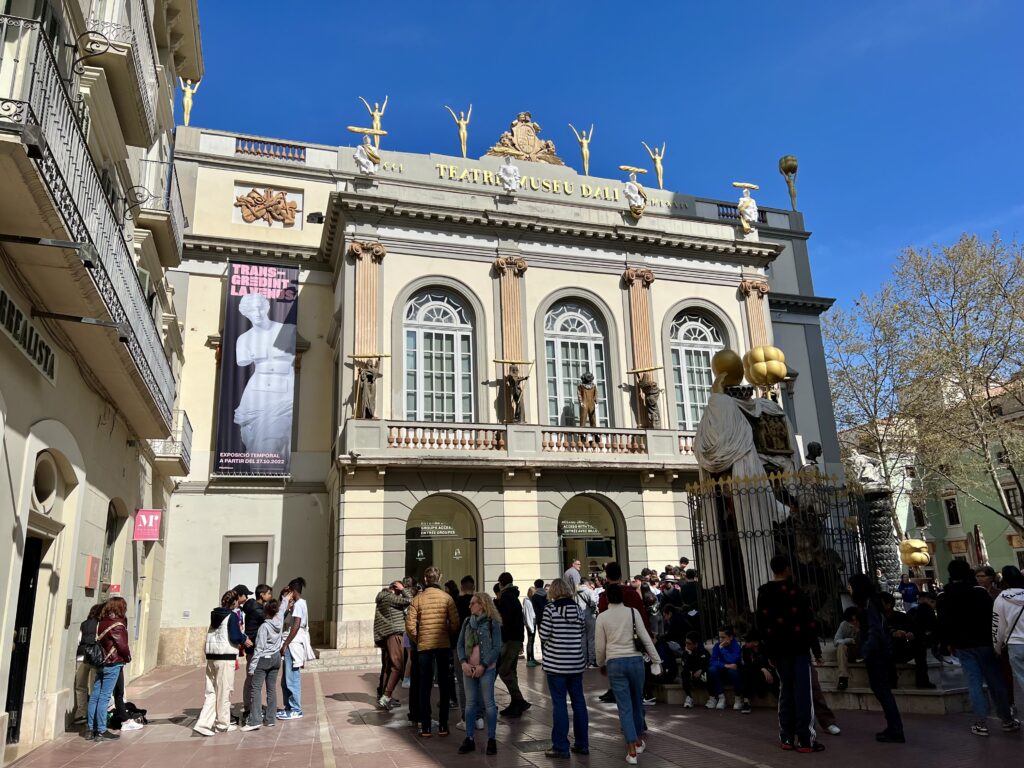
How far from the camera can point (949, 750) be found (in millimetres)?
7004

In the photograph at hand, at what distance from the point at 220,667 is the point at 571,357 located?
1514 centimetres

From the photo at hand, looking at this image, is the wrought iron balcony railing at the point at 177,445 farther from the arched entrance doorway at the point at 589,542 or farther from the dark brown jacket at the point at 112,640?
the arched entrance doorway at the point at 589,542

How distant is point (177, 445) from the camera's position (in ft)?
59.4

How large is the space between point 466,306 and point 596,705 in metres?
13.8

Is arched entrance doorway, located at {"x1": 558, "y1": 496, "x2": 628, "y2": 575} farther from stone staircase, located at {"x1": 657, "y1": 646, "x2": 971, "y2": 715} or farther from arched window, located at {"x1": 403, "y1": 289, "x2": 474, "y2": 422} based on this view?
stone staircase, located at {"x1": 657, "y1": 646, "x2": 971, "y2": 715}

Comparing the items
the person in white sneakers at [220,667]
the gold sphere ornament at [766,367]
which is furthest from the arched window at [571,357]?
the person in white sneakers at [220,667]

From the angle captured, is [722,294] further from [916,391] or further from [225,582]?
[225,582]

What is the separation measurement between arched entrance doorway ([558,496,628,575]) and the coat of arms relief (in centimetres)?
1183

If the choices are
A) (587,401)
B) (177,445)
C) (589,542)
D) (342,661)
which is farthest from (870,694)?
(177,445)

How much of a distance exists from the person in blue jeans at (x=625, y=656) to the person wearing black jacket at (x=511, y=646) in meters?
3.05

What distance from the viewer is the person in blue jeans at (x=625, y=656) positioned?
714 centimetres

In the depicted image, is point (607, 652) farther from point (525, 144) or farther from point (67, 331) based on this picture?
point (525, 144)

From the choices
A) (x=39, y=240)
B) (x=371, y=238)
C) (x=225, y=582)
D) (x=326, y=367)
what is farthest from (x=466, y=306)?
(x=39, y=240)

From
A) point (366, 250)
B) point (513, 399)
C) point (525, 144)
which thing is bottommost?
point (513, 399)
